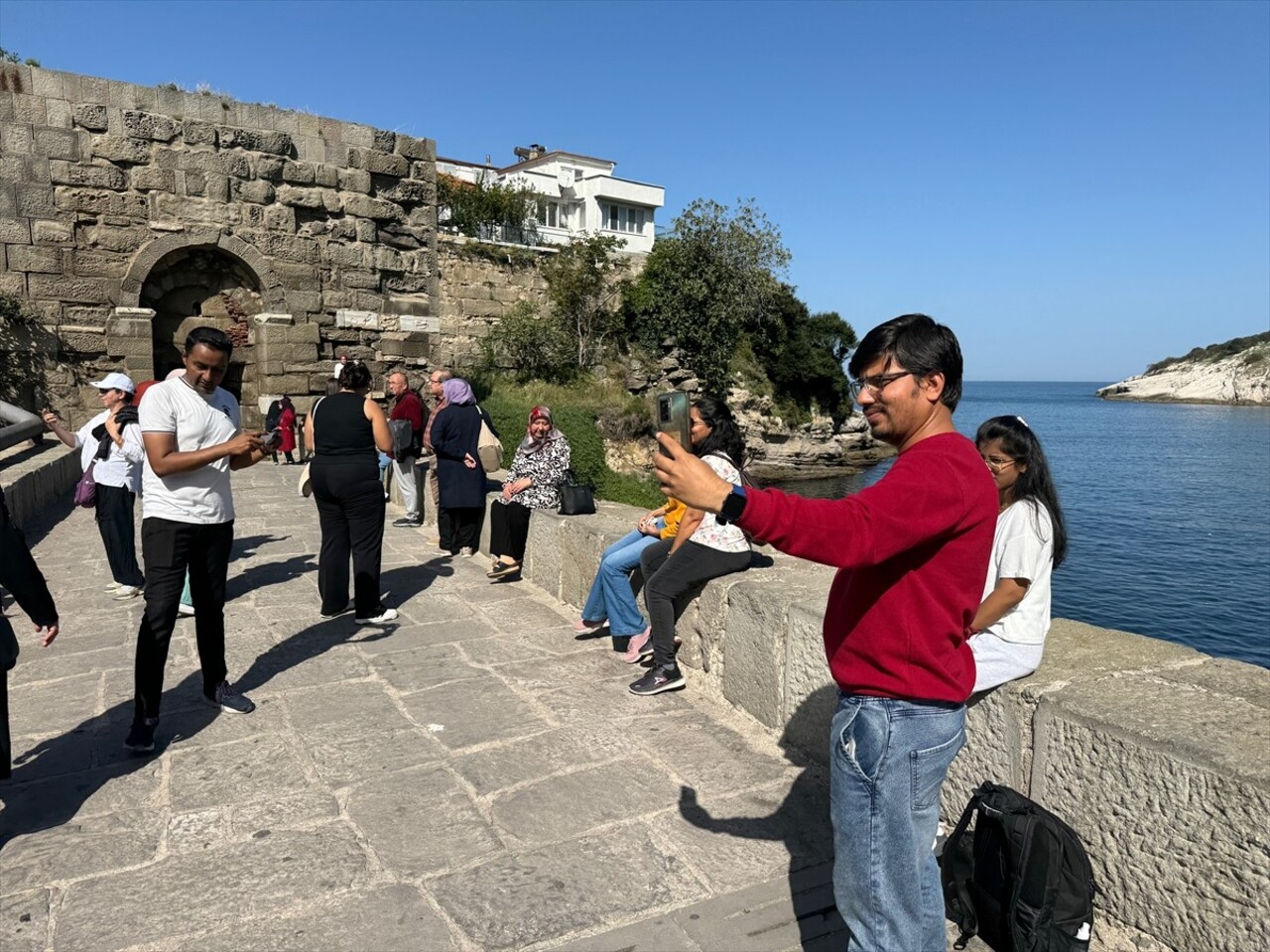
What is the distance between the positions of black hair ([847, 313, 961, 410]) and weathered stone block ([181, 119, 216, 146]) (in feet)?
44.4

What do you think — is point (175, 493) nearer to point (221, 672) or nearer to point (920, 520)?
point (221, 672)

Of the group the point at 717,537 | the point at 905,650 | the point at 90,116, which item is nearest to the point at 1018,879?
the point at 905,650

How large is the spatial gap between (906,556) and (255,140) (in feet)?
45.5

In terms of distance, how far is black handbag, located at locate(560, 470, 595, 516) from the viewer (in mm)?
6473

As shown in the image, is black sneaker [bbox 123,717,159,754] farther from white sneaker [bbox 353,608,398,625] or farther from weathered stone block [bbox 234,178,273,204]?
weathered stone block [bbox 234,178,273,204]

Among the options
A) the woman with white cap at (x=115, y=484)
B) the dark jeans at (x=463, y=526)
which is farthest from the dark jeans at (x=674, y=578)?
the woman with white cap at (x=115, y=484)

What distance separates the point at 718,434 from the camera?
438 cm

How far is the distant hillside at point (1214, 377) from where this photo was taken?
321 feet

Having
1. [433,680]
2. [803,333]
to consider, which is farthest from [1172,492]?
[433,680]

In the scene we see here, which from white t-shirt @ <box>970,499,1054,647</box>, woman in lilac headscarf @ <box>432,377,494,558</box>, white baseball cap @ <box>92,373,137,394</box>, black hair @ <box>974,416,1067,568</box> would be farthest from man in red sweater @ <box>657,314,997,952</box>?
woman in lilac headscarf @ <box>432,377,494,558</box>

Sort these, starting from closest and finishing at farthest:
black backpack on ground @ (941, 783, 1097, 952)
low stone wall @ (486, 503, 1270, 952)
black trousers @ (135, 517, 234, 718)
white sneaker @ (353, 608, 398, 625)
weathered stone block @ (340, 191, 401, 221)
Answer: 1. low stone wall @ (486, 503, 1270, 952)
2. black backpack on ground @ (941, 783, 1097, 952)
3. black trousers @ (135, 517, 234, 718)
4. white sneaker @ (353, 608, 398, 625)
5. weathered stone block @ (340, 191, 401, 221)

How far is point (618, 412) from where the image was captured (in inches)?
932

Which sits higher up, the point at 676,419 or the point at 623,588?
the point at 676,419

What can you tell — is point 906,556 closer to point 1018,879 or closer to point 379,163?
point 1018,879
